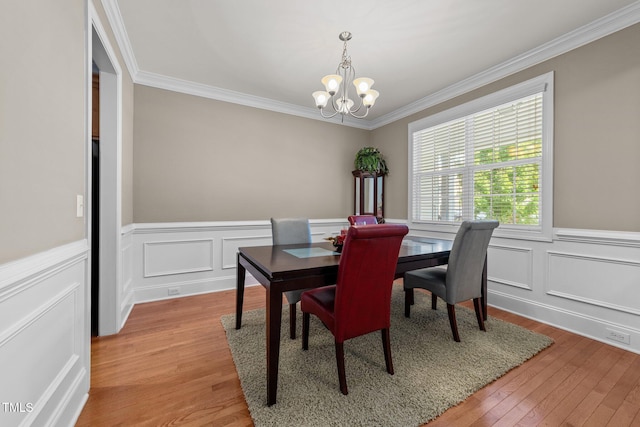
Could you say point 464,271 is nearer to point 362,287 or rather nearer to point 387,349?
point 387,349

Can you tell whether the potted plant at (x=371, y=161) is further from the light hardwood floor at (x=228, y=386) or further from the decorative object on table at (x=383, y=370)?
the light hardwood floor at (x=228, y=386)

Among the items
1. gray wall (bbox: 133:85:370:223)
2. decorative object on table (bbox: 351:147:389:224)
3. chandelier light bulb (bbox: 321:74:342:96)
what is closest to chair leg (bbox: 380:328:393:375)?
chandelier light bulb (bbox: 321:74:342:96)

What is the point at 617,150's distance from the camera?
219cm

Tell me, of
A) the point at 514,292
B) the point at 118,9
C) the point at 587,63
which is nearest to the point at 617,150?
the point at 587,63

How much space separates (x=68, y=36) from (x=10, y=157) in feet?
2.72

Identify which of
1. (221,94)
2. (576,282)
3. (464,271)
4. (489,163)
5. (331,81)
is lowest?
(576,282)

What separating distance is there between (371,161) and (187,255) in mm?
2990

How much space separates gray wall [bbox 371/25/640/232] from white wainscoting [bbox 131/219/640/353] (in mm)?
192

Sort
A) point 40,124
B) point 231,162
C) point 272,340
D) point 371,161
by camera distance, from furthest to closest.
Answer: point 371,161 < point 231,162 < point 272,340 < point 40,124

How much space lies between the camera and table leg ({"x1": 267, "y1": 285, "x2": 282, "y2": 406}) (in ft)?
4.86

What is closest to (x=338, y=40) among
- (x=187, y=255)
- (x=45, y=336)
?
(x=45, y=336)

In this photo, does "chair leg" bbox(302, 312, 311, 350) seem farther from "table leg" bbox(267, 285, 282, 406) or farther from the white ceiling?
the white ceiling

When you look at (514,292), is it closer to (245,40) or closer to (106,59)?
(245,40)

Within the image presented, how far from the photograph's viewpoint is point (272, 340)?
4.91 feet
